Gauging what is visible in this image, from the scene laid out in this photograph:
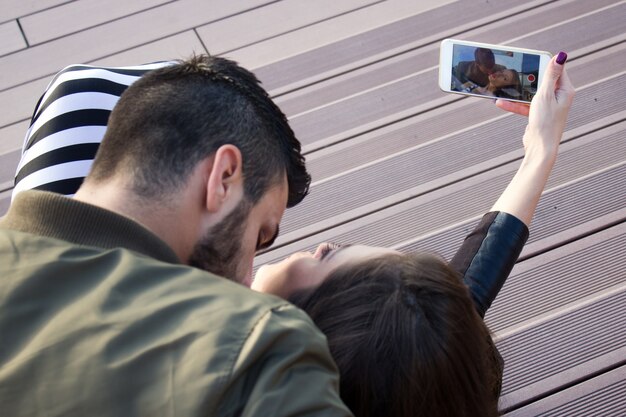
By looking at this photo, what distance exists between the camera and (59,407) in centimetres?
70

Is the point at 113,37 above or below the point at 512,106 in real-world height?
above

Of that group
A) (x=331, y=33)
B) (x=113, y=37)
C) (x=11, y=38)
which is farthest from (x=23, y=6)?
(x=331, y=33)

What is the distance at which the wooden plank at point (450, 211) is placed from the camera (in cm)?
168

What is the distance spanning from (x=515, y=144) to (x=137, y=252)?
1226 millimetres

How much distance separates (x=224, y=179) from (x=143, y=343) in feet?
1.09

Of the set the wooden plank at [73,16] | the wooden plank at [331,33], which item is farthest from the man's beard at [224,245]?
the wooden plank at [73,16]

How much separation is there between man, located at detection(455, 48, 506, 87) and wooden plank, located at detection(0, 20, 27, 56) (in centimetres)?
142

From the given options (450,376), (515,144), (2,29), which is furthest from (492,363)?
(2,29)

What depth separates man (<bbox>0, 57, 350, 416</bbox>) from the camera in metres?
0.70

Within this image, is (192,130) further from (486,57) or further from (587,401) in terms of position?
(587,401)

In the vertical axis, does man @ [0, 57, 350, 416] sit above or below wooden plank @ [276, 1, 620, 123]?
above

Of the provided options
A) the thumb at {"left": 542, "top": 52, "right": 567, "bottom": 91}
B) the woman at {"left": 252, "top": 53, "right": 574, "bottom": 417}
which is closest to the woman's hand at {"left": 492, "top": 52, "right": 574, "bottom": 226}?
the thumb at {"left": 542, "top": 52, "right": 567, "bottom": 91}

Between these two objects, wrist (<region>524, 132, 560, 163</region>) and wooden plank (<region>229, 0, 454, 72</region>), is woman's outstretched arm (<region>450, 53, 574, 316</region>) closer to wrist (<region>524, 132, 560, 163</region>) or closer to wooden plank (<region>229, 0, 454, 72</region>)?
wrist (<region>524, 132, 560, 163</region>)

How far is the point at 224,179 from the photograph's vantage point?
3.28ft
